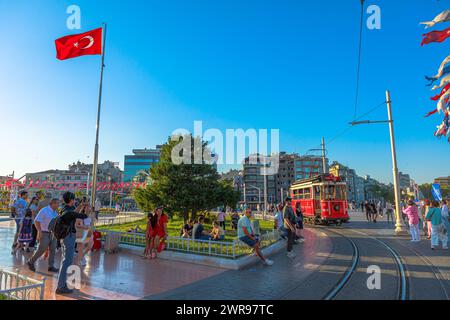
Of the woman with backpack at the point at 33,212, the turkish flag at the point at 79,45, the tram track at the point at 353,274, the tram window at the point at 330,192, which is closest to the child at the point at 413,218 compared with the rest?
the tram track at the point at 353,274

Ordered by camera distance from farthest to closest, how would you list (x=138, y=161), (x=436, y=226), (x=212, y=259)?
(x=138, y=161) → (x=436, y=226) → (x=212, y=259)

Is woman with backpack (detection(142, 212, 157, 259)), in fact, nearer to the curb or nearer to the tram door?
the curb

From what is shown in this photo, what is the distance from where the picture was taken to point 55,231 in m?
5.88

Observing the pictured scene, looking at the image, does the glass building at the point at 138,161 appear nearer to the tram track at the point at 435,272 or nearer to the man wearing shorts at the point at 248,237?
the man wearing shorts at the point at 248,237

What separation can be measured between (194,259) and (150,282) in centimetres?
238

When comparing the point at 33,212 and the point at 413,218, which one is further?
the point at 413,218

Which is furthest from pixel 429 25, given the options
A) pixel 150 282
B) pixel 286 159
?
pixel 286 159

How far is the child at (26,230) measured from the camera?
33.6 feet

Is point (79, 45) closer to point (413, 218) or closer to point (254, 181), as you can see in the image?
point (413, 218)

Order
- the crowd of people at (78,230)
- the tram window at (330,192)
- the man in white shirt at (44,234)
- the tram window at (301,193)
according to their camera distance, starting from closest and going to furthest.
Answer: the crowd of people at (78,230) → the man in white shirt at (44,234) → the tram window at (330,192) → the tram window at (301,193)

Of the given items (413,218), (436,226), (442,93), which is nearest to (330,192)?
(413,218)

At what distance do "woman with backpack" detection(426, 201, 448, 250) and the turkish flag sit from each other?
1588 cm

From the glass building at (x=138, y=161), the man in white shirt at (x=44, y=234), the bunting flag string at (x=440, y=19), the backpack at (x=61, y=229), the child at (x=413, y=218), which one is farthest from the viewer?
the glass building at (x=138, y=161)

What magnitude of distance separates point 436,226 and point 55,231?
1271cm
